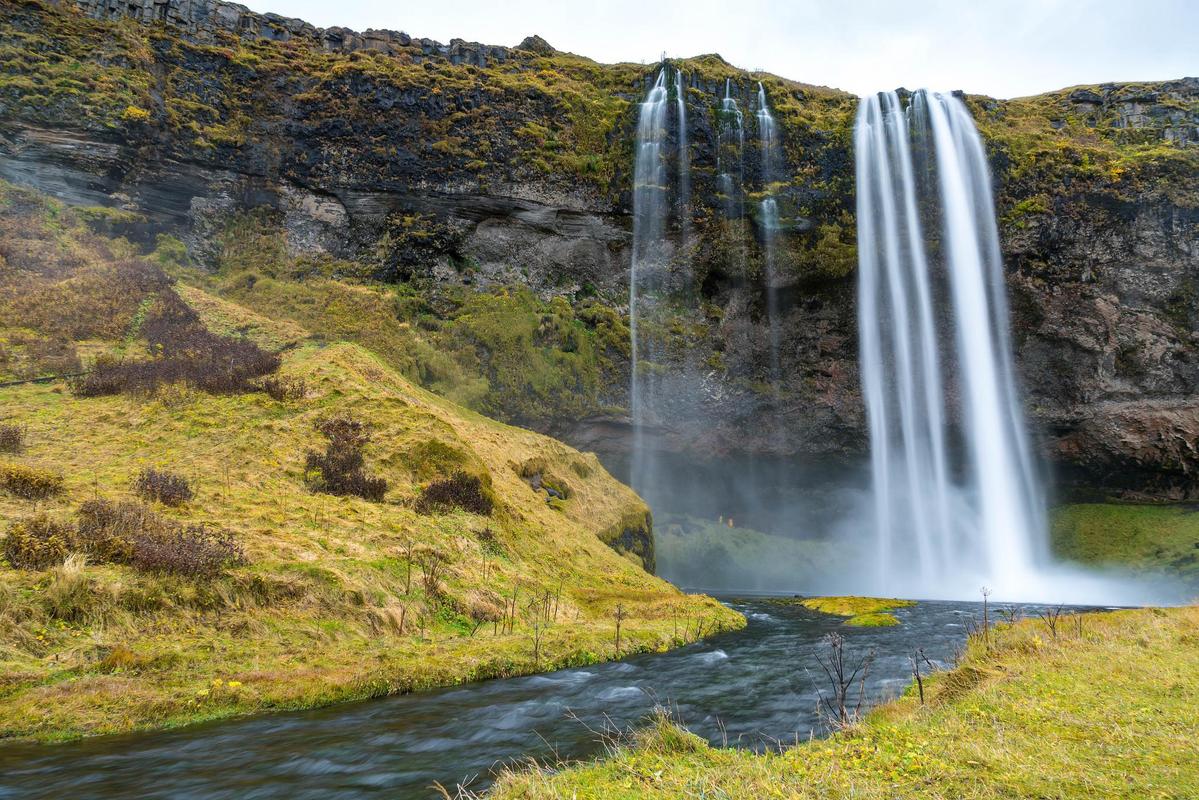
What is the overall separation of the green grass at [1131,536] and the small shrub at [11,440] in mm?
63437

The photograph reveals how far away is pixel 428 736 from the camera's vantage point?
383 inches

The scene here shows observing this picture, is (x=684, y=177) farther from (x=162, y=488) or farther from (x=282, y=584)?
(x=282, y=584)

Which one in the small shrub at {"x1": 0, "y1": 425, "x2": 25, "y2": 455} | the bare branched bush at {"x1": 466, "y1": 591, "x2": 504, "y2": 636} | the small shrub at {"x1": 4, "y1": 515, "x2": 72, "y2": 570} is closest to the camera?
the small shrub at {"x1": 4, "y1": 515, "x2": 72, "y2": 570}

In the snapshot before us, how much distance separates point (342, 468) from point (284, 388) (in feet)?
18.3

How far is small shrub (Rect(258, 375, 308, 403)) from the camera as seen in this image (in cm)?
2398

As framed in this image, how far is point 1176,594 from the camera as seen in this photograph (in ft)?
145

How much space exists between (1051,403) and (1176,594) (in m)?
14.9

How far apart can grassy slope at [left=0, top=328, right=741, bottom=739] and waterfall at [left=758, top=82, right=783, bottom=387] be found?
2859 centimetres

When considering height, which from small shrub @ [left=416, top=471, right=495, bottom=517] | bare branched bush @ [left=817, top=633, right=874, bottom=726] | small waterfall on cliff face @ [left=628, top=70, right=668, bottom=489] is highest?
small waterfall on cliff face @ [left=628, top=70, right=668, bottom=489]

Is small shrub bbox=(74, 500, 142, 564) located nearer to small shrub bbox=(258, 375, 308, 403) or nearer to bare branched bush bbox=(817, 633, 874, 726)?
small shrub bbox=(258, 375, 308, 403)

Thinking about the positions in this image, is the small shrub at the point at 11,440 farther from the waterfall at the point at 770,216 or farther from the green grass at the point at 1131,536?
the green grass at the point at 1131,536

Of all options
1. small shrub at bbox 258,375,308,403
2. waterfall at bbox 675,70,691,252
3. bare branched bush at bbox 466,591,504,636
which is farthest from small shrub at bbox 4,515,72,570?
waterfall at bbox 675,70,691,252

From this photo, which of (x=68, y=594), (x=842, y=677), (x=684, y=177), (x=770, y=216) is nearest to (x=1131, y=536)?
(x=770, y=216)

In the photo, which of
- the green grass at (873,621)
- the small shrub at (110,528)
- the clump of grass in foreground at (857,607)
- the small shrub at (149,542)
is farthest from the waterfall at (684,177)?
the small shrub at (110,528)
